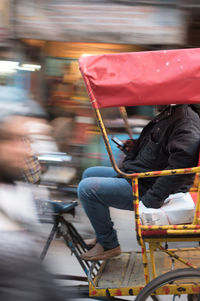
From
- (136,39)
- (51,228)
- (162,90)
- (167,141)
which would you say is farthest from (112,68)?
(136,39)

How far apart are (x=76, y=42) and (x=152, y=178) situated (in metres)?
3.34

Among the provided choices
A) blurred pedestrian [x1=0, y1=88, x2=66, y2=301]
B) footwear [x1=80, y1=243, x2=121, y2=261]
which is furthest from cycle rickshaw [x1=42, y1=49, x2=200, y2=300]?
blurred pedestrian [x1=0, y1=88, x2=66, y2=301]

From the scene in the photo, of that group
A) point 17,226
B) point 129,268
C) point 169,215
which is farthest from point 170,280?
point 17,226

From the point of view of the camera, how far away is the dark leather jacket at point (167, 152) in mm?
2508

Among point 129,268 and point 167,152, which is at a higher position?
point 167,152

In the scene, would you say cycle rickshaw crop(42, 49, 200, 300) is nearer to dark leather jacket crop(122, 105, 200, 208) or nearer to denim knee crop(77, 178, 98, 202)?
dark leather jacket crop(122, 105, 200, 208)

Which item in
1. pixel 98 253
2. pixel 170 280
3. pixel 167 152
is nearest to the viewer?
pixel 170 280

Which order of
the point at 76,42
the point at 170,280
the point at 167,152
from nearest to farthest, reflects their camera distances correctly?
the point at 170,280 < the point at 167,152 < the point at 76,42

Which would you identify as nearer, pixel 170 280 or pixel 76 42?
pixel 170 280

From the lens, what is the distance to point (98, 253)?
2896 millimetres

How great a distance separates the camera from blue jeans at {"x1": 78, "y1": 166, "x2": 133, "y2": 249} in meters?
2.80

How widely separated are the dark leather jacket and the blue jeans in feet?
0.39

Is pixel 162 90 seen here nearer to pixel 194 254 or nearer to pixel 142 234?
pixel 142 234

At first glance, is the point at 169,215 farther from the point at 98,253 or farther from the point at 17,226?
the point at 17,226
